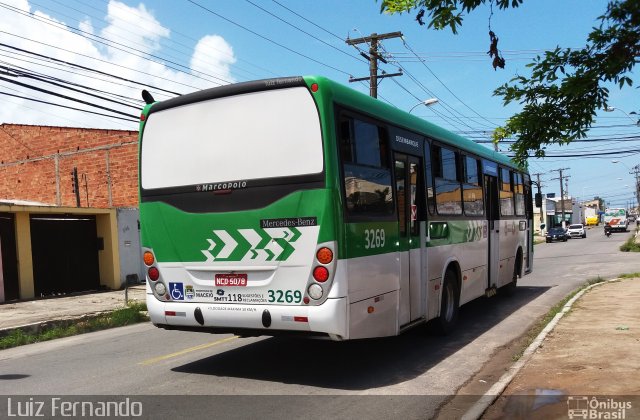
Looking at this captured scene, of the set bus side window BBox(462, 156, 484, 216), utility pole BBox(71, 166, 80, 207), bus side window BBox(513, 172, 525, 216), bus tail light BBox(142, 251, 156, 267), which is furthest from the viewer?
utility pole BBox(71, 166, 80, 207)

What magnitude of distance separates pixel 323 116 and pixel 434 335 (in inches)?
179

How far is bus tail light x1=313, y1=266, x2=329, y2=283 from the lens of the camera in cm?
581

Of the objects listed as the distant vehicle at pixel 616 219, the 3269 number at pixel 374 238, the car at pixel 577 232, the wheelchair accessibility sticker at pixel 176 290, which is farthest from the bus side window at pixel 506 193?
the distant vehicle at pixel 616 219

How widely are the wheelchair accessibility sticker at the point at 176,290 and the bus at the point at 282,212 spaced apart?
2cm

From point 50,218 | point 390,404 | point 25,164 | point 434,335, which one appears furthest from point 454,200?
point 25,164

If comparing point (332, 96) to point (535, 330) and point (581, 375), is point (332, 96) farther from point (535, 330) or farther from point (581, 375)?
point (535, 330)

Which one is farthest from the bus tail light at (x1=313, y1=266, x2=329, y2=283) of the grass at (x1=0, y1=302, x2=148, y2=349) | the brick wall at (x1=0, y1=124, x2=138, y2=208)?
the brick wall at (x1=0, y1=124, x2=138, y2=208)

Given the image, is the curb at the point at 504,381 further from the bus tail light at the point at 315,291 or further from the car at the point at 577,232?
the car at the point at 577,232

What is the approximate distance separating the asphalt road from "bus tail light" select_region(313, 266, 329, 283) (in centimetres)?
118

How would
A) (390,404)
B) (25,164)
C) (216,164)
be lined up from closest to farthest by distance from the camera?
(390,404) < (216,164) < (25,164)

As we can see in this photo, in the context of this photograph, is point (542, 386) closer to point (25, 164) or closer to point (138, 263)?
point (138, 263)

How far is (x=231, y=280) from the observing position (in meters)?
6.29

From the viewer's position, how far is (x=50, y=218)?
17453 mm

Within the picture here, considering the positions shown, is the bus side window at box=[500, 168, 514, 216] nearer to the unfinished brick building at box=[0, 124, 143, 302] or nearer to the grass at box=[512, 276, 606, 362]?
the grass at box=[512, 276, 606, 362]
